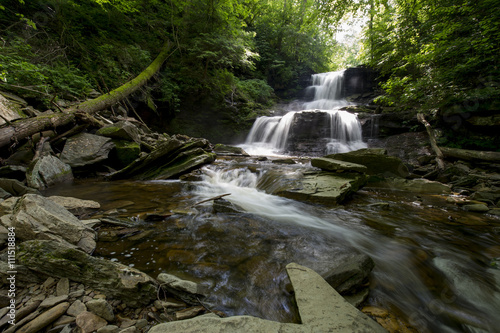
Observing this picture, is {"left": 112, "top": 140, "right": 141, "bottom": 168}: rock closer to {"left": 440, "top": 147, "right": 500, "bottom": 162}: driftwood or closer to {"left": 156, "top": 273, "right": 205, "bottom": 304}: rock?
{"left": 156, "top": 273, "right": 205, "bottom": 304}: rock

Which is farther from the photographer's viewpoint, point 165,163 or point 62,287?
Answer: point 165,163

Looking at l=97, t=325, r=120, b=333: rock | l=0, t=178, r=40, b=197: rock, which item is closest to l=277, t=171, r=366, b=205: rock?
l=97, t=325, r=120, b=333: rock

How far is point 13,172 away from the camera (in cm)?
416

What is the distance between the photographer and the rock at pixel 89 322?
1178 mm

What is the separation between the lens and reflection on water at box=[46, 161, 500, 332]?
176cm

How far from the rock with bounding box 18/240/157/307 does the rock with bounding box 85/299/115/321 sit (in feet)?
0.45

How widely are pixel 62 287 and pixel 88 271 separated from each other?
0.54ft

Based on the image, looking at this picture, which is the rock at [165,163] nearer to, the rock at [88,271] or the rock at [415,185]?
the rock at [88,271]

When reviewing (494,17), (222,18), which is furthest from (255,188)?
(222,18)

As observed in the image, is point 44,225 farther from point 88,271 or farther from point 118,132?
point 118,132

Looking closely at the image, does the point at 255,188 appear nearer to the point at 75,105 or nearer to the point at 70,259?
the point at 70,259

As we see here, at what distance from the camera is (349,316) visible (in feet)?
4.53

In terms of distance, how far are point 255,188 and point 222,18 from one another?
352 inches

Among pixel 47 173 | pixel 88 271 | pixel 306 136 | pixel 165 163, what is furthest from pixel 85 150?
pixel 306 136
